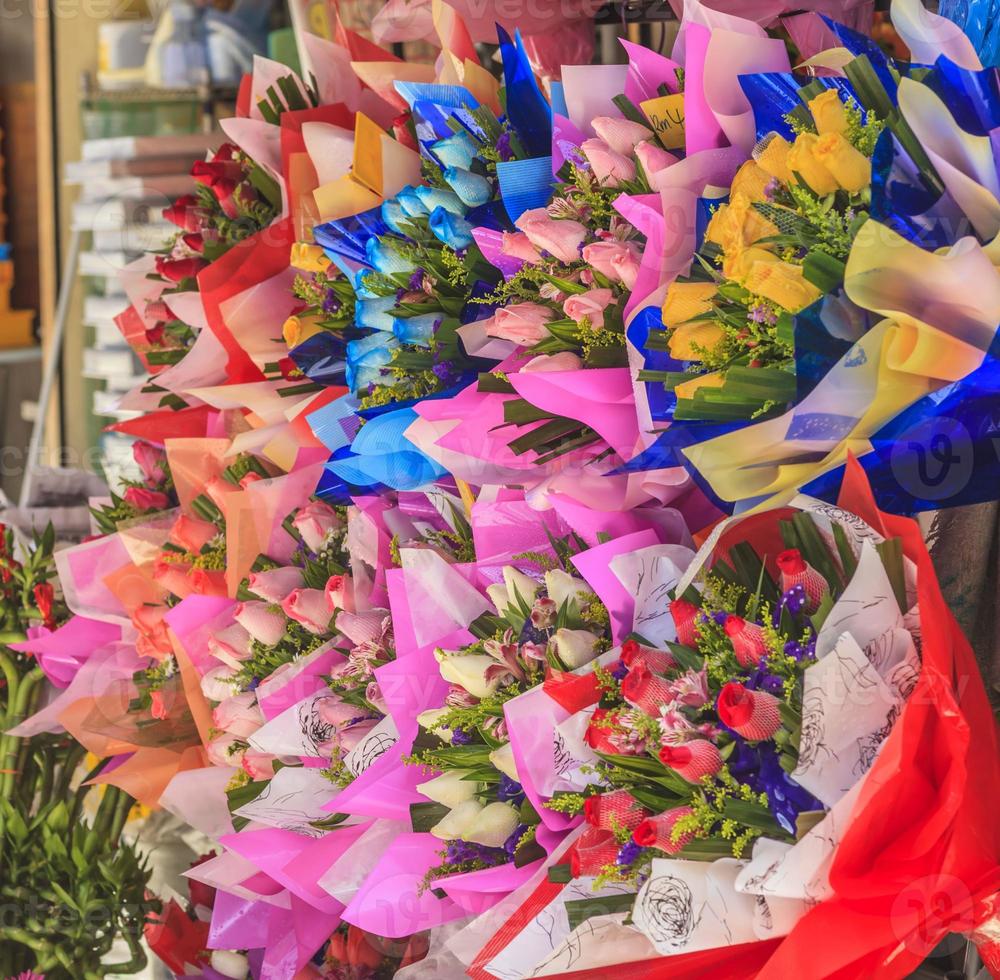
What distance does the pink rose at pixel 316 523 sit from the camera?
954 mm

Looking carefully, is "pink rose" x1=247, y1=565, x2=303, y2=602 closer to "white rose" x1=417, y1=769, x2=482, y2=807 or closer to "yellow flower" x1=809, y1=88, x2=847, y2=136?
"white rose" x1=417, y1=769, x2=482, y2=807

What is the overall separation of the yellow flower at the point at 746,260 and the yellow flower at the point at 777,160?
4 centimetres

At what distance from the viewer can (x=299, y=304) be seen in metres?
1.03

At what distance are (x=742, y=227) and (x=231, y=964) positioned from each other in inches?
32.1

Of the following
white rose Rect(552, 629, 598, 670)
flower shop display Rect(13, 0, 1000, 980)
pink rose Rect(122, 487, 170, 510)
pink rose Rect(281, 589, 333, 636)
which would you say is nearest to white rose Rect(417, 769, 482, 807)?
flower shop display Rect(13, 0, 1000, 980)

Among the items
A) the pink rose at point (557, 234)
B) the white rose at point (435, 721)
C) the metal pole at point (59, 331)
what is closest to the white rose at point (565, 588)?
the white rose at point (435, 721)

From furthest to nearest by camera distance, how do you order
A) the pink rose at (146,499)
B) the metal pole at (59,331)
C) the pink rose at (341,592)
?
1. the metal pole at (59,331)
2. the pink rose at (146,499)
3. the pink rose at (341,592)

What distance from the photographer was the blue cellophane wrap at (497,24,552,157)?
0.81m

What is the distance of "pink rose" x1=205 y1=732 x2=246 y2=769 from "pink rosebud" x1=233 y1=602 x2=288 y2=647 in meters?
0.09

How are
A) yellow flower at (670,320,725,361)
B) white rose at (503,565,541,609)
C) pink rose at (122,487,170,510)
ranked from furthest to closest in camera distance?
1. pink rose at (122,487,170,510)
2. white rose at (503,565,541,609)
3. yellow flower at (670,320,725,361)

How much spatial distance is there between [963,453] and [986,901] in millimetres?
223

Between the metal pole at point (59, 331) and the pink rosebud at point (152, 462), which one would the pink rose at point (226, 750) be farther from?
the metal pole at point (59, 331)

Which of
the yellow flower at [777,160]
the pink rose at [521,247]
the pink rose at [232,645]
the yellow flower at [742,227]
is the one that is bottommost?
the pink rose at [232,645]

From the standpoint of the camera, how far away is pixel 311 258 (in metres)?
0.96
